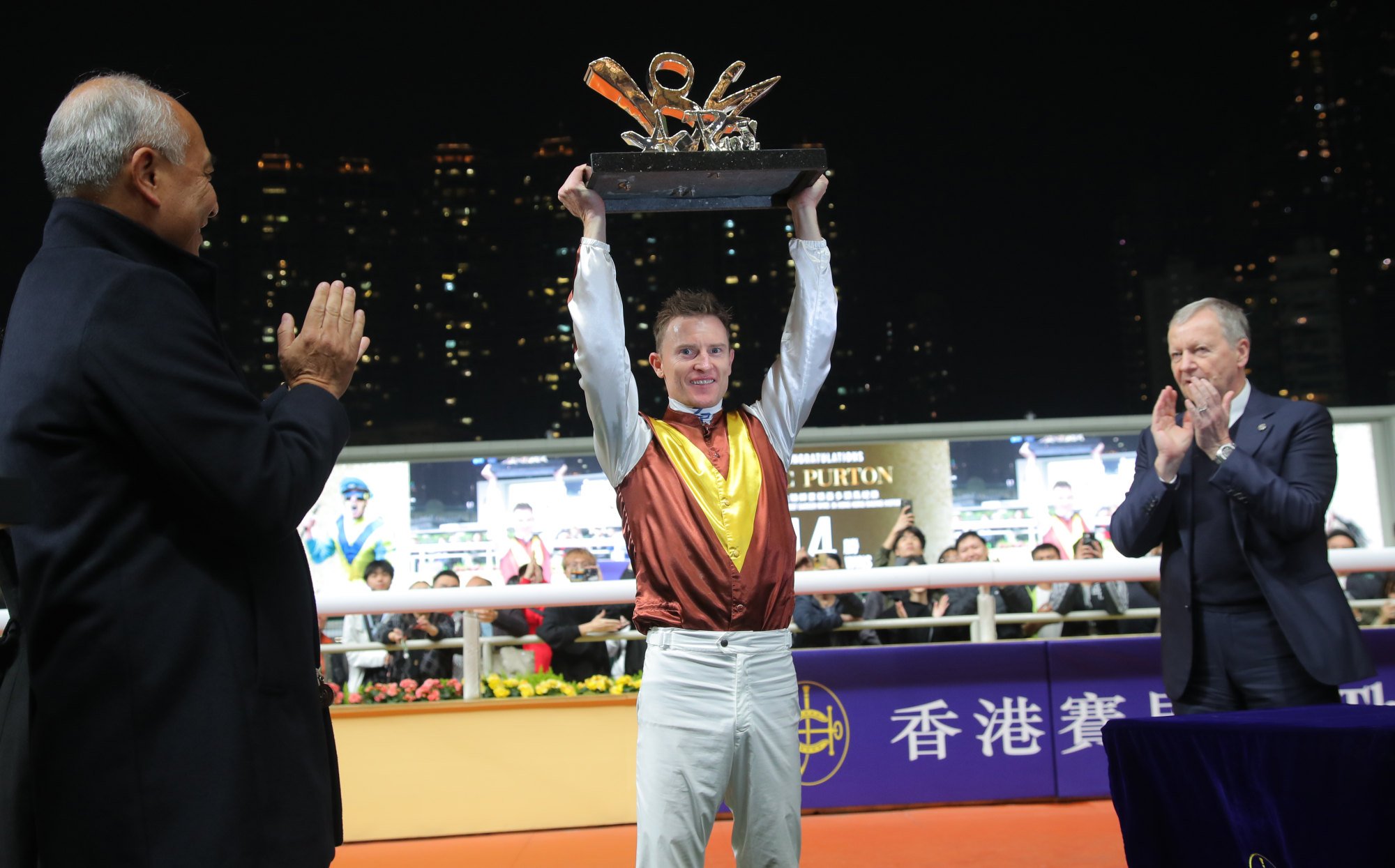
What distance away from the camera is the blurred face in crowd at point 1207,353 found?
242 cm

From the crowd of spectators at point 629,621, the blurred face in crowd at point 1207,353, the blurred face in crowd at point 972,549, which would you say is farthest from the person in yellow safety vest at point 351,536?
the blurred face in crowd at point 1207,353

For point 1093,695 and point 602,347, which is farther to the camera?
point 1093,695

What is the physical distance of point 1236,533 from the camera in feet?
7.58

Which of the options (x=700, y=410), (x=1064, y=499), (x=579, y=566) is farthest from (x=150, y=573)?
(x=1064, y=499)

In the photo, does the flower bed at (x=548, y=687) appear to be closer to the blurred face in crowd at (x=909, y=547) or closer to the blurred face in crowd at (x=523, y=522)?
the blurred face in crowd at (x=909, y=547)

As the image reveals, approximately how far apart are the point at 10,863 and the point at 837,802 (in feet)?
10.00

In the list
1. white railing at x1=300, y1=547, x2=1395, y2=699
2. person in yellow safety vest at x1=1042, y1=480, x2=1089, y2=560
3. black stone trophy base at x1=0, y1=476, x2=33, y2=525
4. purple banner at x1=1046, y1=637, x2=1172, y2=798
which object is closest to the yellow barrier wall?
white railing at x1=300, y1=547, x2=1395, y2=699

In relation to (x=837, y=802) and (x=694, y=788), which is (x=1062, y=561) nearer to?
(x=837, y=802)

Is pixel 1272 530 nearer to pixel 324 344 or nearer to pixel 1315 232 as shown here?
pixel 324 344

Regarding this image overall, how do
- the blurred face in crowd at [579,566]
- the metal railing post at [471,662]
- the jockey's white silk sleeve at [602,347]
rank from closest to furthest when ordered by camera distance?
the jockey's white silk sleeve at [602,347] → the metal railing post at [471,662] → the blurred face in crowd at [579,566]

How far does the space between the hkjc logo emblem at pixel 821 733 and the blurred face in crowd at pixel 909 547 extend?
2477mm

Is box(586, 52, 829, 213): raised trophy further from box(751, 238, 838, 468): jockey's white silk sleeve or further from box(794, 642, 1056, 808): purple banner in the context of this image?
box(794, 642, 1056, 808): purple banner

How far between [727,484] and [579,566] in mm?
3899

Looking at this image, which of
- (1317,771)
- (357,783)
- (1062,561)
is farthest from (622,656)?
(1317,771)
